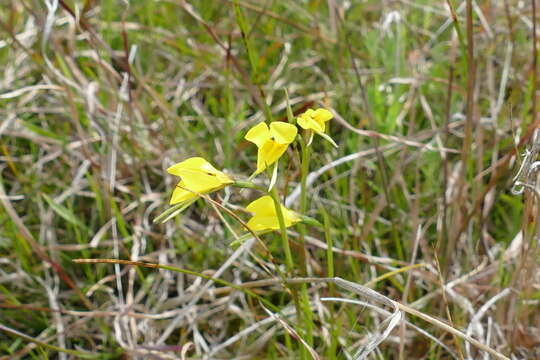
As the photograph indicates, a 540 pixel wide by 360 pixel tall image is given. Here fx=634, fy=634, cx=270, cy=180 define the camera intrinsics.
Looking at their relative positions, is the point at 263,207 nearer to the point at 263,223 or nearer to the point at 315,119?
the point at 263,223

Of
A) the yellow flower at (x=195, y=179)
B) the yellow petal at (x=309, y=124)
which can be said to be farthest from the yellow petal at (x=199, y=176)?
the yellow petal at (x=309, y=124)

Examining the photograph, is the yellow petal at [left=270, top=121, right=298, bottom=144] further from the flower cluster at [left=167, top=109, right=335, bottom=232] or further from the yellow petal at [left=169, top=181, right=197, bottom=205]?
the yellow petal at [left=169, top=181, right=197, bottom=205]

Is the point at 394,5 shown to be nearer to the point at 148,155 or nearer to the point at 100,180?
the point at 148,155

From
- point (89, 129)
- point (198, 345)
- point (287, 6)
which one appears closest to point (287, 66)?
point (287, 6)

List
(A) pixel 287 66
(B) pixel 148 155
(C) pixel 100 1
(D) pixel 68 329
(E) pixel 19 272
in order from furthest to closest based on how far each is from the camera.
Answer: (C) pixel 100 1
(A) pixel 287 66
(B) pixel 148 155
(E) pixel 19 272
(D) pixel 68 329

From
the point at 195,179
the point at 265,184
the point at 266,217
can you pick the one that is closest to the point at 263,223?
the point at 266,217

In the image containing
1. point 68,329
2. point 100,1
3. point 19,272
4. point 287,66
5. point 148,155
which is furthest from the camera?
point 100,1
